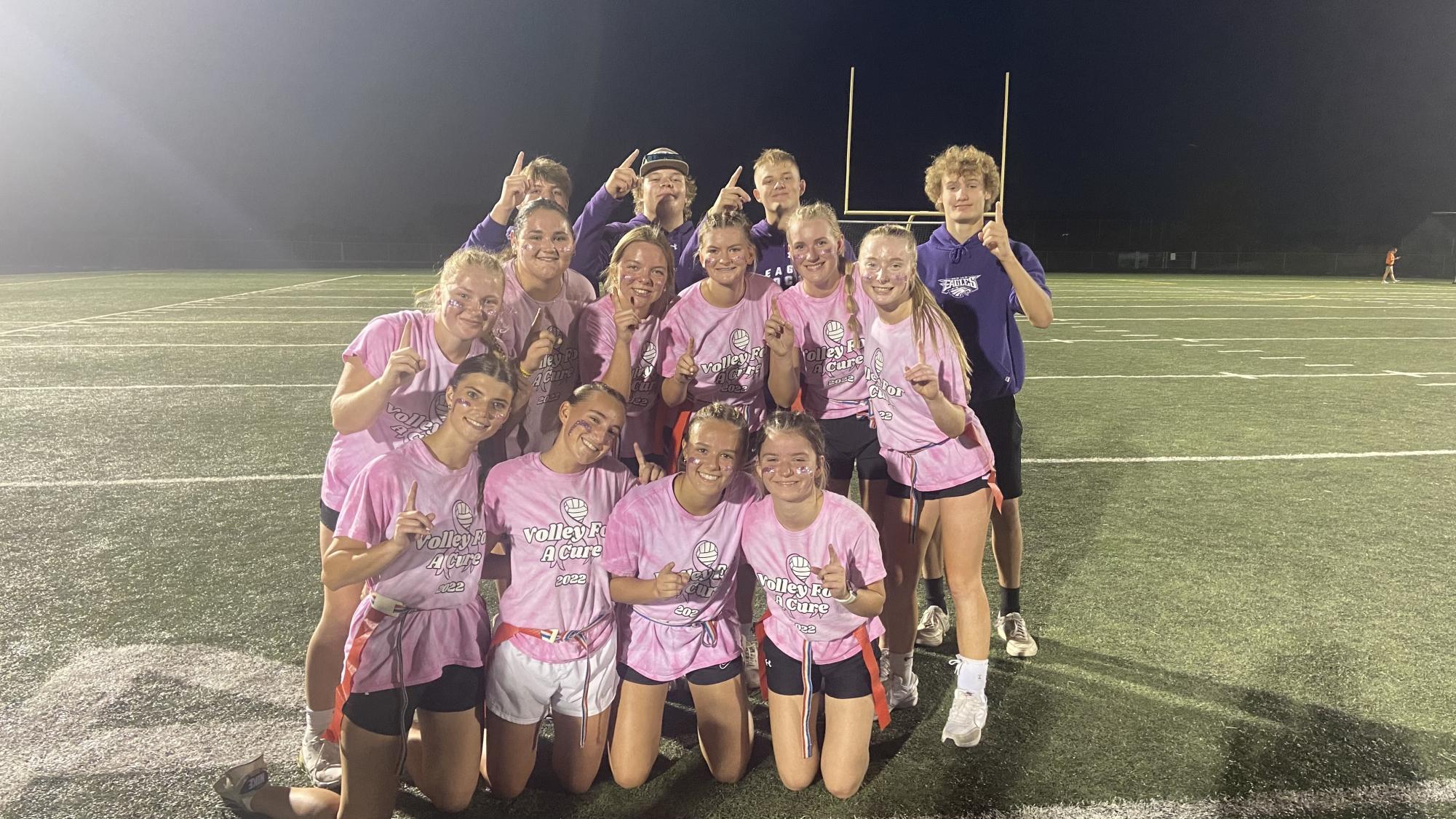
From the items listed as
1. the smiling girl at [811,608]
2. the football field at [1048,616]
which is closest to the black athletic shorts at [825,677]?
the smiling girl at [811,608]

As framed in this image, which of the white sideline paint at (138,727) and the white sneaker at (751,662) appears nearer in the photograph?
the white sideline paint at (138,727)

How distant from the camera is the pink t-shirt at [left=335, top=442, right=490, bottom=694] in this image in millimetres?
2125

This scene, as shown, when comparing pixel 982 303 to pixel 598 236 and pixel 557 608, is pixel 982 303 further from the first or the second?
pixel 557 608

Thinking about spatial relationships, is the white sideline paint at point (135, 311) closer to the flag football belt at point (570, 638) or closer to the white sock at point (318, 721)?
the white sock at point (318, 721)

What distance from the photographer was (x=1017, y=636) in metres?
3.15

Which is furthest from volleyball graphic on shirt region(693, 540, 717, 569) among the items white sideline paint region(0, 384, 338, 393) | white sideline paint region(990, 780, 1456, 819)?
→ white sideline paint region(0, 384, 338, 393)

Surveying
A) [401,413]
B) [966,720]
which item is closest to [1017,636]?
[966,720]

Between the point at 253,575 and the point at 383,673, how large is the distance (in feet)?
6.49

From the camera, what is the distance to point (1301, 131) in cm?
4262

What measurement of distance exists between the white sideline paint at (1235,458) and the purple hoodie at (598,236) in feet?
10.9

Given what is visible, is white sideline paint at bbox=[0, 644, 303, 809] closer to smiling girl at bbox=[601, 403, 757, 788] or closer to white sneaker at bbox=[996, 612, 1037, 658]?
smiling girl at bbox=[601, 403, 757, 788]

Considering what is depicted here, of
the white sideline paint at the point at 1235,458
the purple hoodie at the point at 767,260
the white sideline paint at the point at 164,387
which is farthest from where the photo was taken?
the white sideline paint at the point at 164,387

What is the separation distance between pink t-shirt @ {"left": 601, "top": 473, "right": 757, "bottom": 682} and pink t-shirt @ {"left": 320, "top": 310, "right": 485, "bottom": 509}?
0.65m

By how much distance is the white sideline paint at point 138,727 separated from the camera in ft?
7.71
